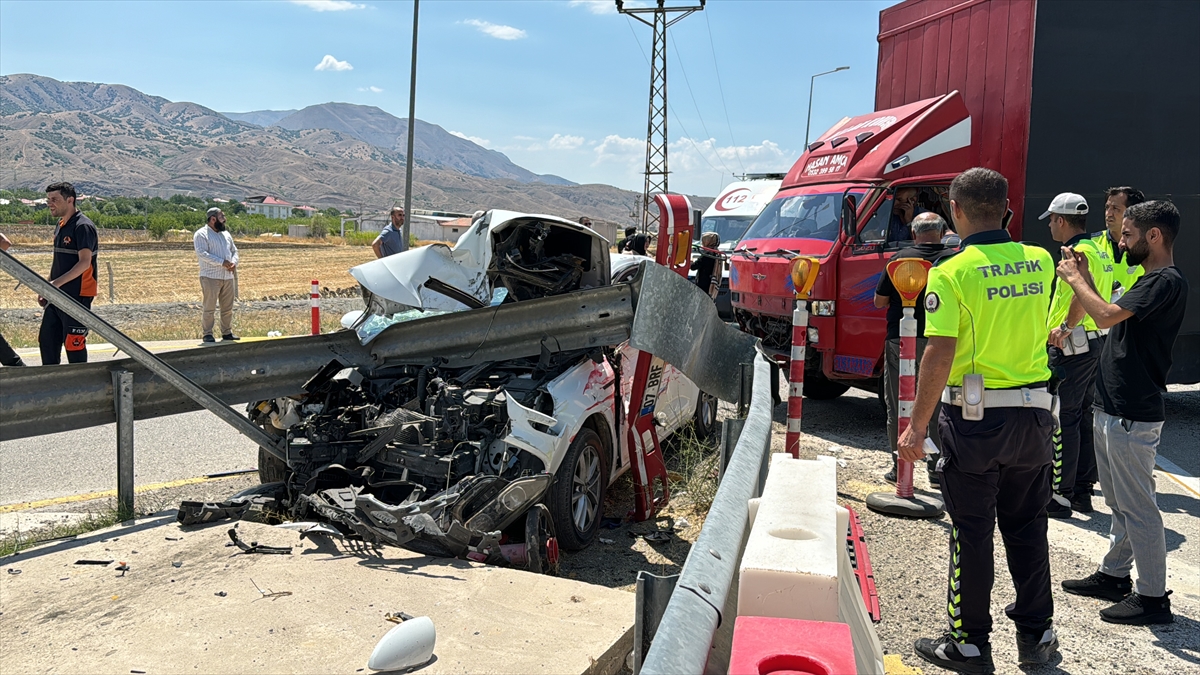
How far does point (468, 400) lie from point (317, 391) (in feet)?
3.62

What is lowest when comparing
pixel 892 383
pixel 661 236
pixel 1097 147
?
pixel 892 383

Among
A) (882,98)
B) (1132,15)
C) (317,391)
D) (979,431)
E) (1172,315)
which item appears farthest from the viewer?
(882,98)

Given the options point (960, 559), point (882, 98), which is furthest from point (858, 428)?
point (960, 559)

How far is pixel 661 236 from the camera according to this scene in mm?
6656

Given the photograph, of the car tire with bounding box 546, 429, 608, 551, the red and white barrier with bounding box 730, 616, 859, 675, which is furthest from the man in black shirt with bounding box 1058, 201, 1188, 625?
the red and white barrier with bounding box 730, 616, 859, 675

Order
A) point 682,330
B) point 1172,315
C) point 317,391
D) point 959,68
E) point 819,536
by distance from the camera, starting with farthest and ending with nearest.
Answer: point 959,68 < point 317,391 < point 682,330 < point 1172,315 < point 819,536

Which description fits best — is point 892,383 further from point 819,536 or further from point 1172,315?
point 819,536

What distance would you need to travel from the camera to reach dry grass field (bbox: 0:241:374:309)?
76.2 ft

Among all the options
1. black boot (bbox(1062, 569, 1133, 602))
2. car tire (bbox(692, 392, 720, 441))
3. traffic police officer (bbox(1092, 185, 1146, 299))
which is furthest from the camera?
car tire (bbox(692, 392, 720, 441))

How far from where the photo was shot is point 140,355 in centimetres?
471

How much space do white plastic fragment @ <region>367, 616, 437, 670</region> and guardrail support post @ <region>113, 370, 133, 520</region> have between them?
230 centimetres

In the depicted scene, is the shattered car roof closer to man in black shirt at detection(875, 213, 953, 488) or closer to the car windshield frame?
man in black shirt at detection(875, 213, 953, 488)

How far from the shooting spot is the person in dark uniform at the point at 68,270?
26.3 feet

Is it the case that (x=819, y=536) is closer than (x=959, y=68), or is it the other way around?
(x=819, y=536)
